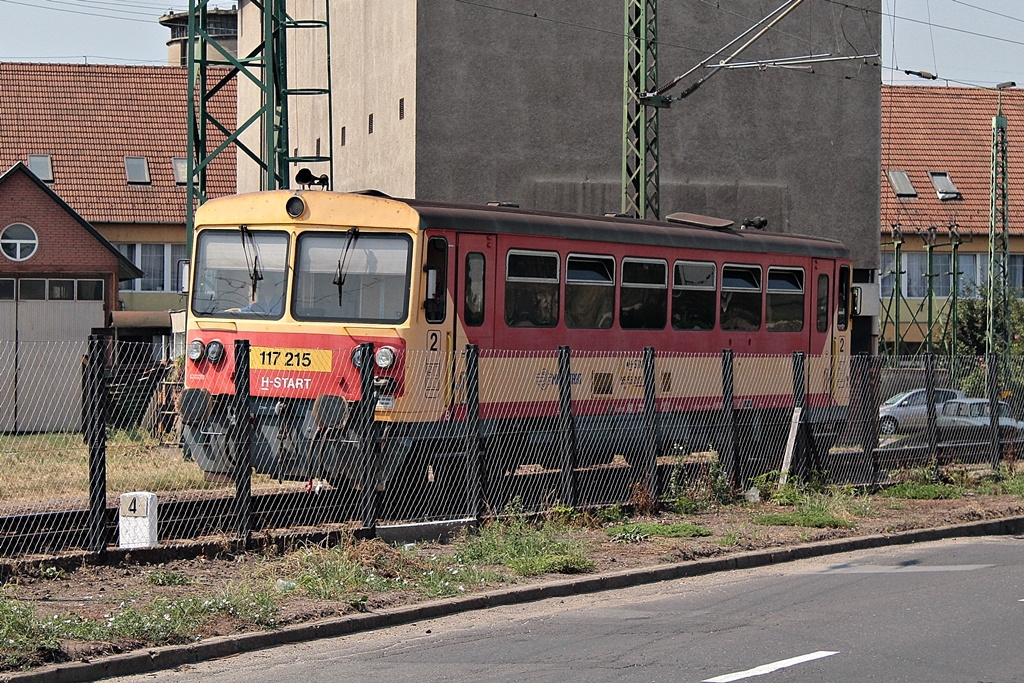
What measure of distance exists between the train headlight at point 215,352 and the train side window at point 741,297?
7288 mm

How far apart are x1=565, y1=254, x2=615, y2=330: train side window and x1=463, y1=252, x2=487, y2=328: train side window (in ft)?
5.03

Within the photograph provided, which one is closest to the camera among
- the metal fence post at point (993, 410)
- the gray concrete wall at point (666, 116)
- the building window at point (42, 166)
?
the metal fence post at point (993, 410)

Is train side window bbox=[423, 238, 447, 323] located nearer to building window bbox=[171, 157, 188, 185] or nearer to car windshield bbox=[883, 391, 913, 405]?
car windshield bbox=[883, 391, 913, 405]

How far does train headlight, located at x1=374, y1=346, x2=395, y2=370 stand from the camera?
15.0m

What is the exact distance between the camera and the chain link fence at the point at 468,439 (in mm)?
12352

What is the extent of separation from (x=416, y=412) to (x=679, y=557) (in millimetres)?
3753

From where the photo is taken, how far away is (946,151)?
55.2m

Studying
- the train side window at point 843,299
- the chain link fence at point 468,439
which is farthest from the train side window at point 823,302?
the chain link fence at point 468,439

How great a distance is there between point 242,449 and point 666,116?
2168 centimetres

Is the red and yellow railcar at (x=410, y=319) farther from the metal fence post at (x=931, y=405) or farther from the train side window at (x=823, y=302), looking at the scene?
the train side window at (x=823, y=302)

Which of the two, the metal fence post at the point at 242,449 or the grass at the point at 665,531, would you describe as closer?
the metal fence post at the point at 242,449

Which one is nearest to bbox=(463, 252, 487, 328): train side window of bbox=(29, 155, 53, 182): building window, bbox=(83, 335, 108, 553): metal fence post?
bbox=(83, 335, 108, 553): metal fence post

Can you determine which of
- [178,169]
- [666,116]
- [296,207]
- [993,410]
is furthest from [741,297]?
[178,169]

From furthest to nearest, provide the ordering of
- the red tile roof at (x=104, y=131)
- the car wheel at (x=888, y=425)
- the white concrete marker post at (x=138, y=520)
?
the red tile roof at (x=104, y=131)
the car wheel at (x=888, y=425)
the white concrete marker post at (x=138, y=520)
